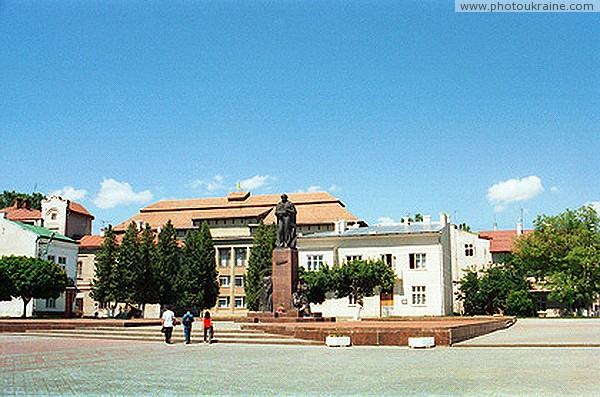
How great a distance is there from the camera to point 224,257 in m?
72.2

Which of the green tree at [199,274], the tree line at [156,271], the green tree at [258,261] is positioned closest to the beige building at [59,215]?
the tree line at [156,271]

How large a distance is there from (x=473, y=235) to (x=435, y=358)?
56.6 metres

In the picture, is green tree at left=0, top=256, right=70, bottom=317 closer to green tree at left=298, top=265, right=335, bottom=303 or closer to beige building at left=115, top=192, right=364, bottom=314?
green tree at left=298, top=265, right=335, bottom=303

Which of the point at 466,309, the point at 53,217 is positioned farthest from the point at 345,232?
the point at 53,217

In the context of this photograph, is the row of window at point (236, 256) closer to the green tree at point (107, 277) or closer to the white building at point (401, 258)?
the white building at point (401, 258)

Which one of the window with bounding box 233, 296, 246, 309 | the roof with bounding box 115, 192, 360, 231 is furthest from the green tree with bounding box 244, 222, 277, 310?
the window with bounding box 233, 296, 246, 309

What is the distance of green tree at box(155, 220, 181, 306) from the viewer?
60.3 m

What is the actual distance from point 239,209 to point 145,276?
20.0 m

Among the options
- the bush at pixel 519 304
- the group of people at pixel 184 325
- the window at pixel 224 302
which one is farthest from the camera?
the window at pixel 224 302

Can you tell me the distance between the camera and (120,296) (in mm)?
56125

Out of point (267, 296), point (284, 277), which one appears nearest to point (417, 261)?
point (267, 296)

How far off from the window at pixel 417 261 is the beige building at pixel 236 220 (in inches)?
538

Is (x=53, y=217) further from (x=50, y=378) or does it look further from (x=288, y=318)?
(x=50, y=378)

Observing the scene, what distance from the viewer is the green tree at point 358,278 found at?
49938 mm
